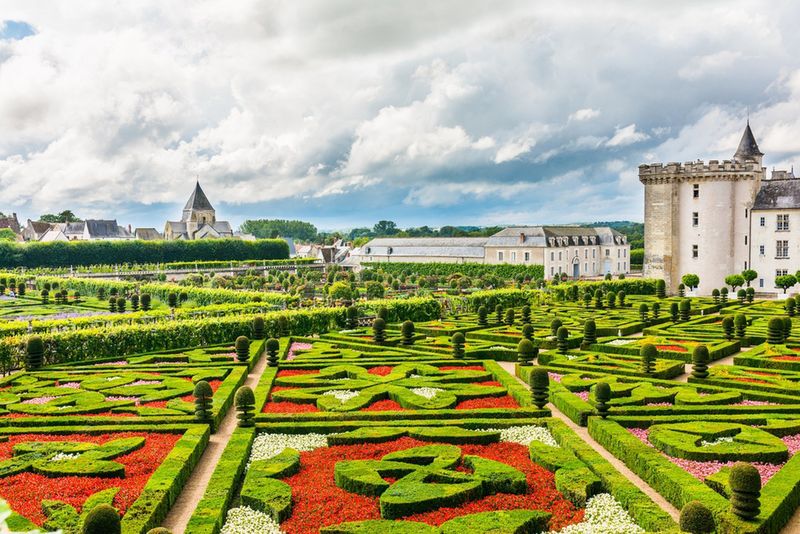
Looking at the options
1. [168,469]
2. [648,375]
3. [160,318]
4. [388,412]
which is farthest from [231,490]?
[160,318]

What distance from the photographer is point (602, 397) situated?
40.0ft

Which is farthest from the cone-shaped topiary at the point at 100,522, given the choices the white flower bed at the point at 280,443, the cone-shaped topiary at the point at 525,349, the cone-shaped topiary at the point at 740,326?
the cone-shaped topiary at the point at 740,326

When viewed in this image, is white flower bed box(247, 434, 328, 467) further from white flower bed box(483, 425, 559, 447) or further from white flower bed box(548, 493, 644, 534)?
white flower bed box(548, 493, 644, 534)

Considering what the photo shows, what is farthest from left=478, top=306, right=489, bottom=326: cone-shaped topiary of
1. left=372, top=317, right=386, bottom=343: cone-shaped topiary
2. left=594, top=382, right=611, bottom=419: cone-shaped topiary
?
left=594, top=382, right=611, bottom=419: cone-shaped topiary

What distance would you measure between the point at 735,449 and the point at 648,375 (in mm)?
5829

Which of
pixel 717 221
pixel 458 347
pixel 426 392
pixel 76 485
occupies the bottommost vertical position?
pixel 76 485

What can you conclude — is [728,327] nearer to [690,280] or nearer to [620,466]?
[620,466]

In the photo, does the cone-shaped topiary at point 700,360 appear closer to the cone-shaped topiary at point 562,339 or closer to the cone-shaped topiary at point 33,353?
the cone-shaped topiary at point 562,339

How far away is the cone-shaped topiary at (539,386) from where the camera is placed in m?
12.8

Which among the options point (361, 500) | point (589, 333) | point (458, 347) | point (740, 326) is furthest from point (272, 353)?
point (740, 326)

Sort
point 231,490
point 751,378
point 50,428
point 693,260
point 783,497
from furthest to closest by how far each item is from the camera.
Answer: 1. point 693,260
2. point 751,378
3. point 50,428
4. point 231,490
5. point 783,497

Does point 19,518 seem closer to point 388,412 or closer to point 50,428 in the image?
point 50,428

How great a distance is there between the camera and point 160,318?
22312mm

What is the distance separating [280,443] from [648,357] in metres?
9.27
